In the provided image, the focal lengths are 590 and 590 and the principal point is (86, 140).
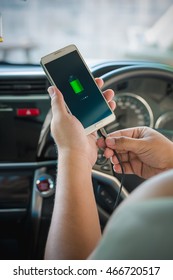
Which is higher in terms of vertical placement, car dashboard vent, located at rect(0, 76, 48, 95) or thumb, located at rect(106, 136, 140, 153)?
car dashboard vent, located at rect(0, 76, 48, 95)

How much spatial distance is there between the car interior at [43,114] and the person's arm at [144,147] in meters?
0.35

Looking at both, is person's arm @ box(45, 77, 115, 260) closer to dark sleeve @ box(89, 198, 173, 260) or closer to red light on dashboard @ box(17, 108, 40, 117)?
dark sleeve @ box(89, 198, 173, 260)

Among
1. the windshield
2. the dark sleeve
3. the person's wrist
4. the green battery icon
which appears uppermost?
the windshield

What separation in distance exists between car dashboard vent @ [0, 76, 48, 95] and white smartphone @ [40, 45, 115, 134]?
43 centimetres

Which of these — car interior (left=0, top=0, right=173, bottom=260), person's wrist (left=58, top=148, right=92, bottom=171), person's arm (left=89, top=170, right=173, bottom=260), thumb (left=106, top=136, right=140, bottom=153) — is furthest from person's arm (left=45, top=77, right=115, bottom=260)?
car interior (left=0, top=0, right=173, bottom=260)

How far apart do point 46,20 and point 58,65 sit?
0.36 metres

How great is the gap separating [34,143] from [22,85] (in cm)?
17

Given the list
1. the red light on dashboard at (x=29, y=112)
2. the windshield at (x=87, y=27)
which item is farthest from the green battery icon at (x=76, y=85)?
the red light on dashboard at (x=29, y=112)

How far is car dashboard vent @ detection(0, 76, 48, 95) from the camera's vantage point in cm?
168

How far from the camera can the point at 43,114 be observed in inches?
66.2

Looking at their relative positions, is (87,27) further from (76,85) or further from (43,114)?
(76,85)

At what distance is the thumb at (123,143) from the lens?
1.21m

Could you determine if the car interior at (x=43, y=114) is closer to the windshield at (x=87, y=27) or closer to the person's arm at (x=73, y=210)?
the windshield at (x=87, y=27)
